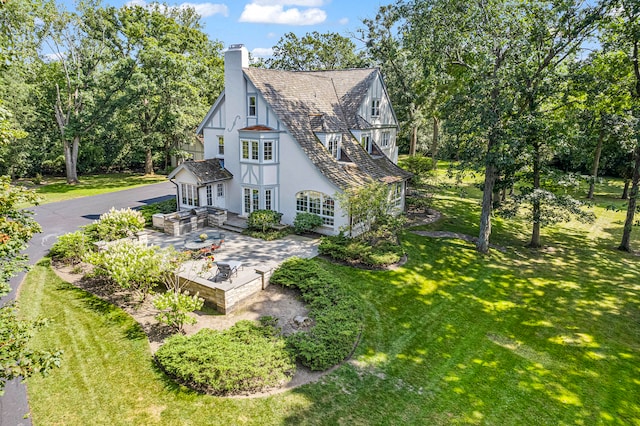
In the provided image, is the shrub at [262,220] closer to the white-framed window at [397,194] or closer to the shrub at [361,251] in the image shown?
the shrub at [361,251]

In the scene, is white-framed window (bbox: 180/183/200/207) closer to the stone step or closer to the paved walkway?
the stone step

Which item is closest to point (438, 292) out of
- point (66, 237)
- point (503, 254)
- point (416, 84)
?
point (503, 254)

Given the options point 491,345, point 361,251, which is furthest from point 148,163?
point 491,345

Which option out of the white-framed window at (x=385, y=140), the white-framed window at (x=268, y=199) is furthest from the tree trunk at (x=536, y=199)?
the white-framed window at (x=268, y=199)

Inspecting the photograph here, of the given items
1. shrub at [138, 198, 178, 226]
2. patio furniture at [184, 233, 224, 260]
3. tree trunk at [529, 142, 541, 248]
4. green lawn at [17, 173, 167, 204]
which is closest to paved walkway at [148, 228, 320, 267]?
patio furniture at [184, 233, 224, 260]

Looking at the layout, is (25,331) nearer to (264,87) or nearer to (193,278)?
(193,278)

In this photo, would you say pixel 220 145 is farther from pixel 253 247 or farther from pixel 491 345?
pixel 491 345
